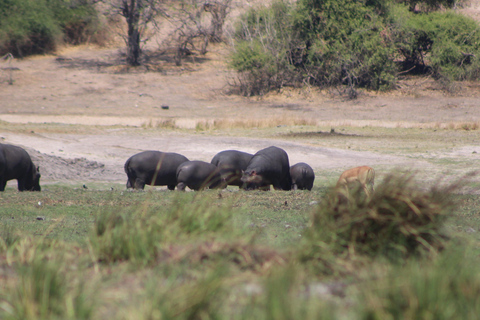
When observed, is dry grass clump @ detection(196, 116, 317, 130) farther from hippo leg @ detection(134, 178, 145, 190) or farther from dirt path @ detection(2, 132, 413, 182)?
hippo leg @ detection(134, 178, 145, 190)

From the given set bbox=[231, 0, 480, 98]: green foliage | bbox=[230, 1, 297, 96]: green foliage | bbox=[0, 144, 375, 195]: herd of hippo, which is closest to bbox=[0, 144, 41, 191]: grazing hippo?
bbox=[0, 144, 375, 195]: herd of hippo

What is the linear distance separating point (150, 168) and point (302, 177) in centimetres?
346

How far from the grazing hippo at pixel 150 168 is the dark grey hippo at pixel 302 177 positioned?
266cm

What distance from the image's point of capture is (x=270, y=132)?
21516 millimetres

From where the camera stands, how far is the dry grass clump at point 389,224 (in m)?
4.33

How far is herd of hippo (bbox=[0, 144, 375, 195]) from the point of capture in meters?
12.0

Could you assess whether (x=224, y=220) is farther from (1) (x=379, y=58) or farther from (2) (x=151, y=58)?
(2) (x=151, y=58)

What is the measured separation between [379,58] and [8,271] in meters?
31.9

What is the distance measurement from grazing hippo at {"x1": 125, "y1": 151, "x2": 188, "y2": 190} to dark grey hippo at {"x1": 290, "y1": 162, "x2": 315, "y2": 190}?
8.71ft

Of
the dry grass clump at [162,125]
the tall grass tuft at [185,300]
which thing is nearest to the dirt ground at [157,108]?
the dry grass clump at [162,125]

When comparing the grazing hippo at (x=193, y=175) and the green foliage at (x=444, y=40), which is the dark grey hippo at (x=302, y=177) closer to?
the grazing hippo at (x=193, y=175)

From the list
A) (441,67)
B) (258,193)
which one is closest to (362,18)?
(441,67)

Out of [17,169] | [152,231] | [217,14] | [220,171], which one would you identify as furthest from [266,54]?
[152,231]

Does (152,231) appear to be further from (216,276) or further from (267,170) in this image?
(267,170)
